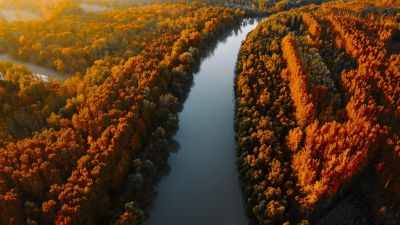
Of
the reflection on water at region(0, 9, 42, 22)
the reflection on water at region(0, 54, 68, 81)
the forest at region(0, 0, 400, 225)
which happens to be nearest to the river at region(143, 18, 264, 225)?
the forest at region(0, 0, 400, 225)

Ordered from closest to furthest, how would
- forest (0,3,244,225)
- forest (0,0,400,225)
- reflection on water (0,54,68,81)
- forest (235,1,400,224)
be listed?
1. forest (0,3,244,225)
2. forest (0,0,400,225)
3. forest (235,1,400,224)
4. reflection on water (0,54,68,81)

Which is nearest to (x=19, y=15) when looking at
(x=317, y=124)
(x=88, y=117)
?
(x=88, y=117)

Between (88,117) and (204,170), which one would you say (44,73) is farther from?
(204,170)

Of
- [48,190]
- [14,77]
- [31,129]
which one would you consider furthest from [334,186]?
[14,77]

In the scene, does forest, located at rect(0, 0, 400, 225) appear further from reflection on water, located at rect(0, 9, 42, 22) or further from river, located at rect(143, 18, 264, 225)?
reflection on water, located at rect(0, 9, 42, 22)

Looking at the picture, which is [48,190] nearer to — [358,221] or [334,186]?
[334,186]
